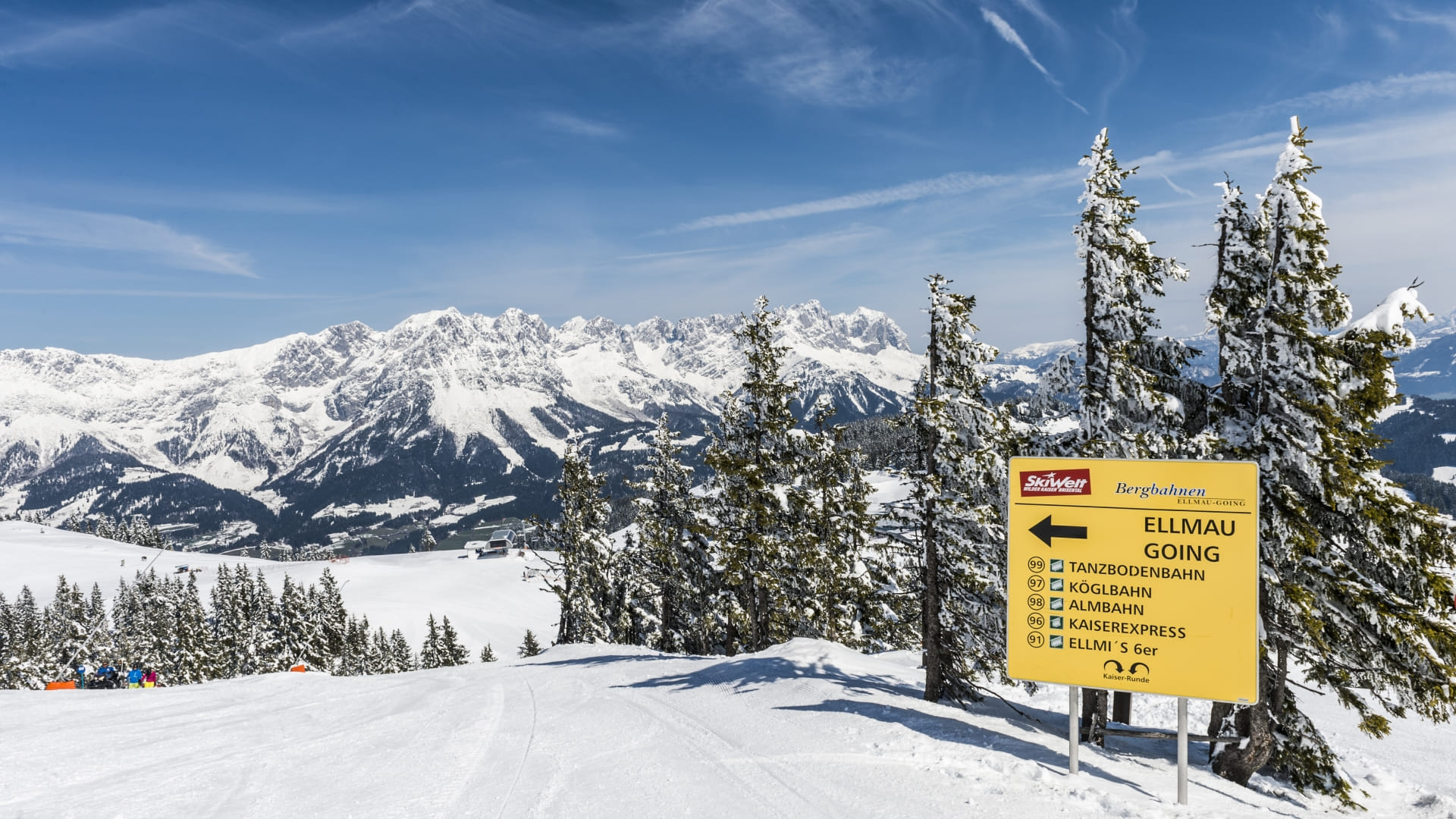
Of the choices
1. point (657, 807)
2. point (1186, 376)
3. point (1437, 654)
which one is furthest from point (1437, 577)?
point (657, 807)

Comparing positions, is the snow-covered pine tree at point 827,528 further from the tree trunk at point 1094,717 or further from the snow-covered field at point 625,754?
the tree trunk at point 1094,717

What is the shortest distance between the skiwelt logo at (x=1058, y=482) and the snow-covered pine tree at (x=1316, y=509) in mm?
5622

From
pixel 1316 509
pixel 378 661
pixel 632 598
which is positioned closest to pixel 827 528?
pixel 1316 509

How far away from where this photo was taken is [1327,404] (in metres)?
13.4

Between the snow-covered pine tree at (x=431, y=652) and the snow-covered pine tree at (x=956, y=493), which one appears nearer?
the snow-covered pine tree at (x=956, y=493)

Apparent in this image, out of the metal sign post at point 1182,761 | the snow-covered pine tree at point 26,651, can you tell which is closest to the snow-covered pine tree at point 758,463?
the metal sign post at point 1182,761

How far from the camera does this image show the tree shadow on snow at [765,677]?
17.6 m

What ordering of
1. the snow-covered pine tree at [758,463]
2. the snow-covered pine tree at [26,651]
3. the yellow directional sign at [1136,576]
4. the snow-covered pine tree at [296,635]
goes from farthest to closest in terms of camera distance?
the snow-covered pine tree at [296,635] → the snow-covered pine tree at [26,651] → the snow-covered pine tree at [758,463] → the yellow directional sign at [1136,576]

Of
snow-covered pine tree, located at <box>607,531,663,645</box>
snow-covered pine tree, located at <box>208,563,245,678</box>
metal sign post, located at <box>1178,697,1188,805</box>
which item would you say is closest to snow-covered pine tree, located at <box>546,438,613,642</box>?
snow-covered pine tree, located at <box>607,531,663,645</box>

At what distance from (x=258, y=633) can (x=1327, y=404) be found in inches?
3518

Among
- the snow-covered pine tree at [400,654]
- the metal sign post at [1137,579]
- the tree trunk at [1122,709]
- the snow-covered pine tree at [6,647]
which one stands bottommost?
the snow-covered pine tree at [400,654]

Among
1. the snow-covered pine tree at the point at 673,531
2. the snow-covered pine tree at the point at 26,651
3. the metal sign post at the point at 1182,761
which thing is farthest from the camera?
the snow-covered pine tree at the point at 26,651

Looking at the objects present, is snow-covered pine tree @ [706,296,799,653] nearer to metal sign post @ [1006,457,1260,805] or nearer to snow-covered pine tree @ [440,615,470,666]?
metal sign post @ [1006,457,1260,805]

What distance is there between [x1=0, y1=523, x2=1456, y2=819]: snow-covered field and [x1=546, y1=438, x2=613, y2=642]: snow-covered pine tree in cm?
1676
